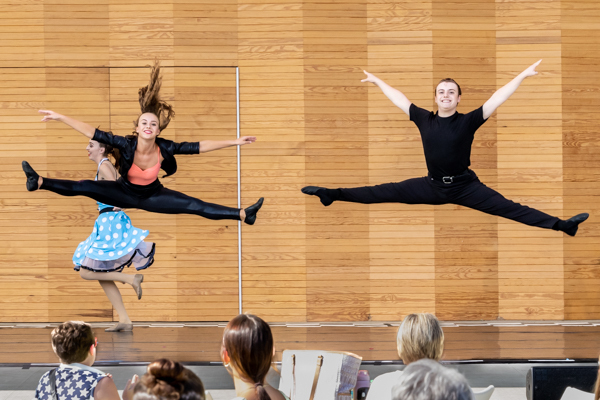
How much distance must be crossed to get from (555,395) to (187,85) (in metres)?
4.23

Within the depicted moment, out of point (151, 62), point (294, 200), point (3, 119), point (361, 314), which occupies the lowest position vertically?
point (361, 314)

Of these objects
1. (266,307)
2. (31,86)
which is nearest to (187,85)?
(31,86)

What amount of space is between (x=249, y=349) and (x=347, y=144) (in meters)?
4.28

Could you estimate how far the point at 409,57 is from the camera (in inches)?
231

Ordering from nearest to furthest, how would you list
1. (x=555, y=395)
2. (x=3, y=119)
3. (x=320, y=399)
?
(x=320, y=399) < (x=555, y=395) < (x=3, y=119)

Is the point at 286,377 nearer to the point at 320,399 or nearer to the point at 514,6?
the point at 320,399

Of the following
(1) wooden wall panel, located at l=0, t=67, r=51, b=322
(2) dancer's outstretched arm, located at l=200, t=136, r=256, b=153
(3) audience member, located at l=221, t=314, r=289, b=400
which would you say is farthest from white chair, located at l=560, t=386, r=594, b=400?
(1) wooden wall panel, located at l=0, t=67, r=51, b=322

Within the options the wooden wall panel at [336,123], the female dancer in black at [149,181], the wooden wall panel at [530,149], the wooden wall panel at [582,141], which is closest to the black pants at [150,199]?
the female dancer in black at [149,181]

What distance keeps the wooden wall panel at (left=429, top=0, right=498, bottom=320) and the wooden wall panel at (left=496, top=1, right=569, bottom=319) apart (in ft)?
0.32

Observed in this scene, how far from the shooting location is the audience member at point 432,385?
3.98ft

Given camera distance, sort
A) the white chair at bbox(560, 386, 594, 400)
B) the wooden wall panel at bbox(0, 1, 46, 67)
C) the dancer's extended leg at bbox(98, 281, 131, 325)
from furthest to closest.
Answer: the wooden wall panel at bbox(0, 1, 46, 67)
the dancer's extended leg at bbox(98, 281, 131, 325)
the white chair at bbox(560, 386, 594, 400)

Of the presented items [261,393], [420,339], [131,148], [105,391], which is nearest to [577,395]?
[420,339]

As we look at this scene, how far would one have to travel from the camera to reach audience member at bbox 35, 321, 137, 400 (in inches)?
85.9

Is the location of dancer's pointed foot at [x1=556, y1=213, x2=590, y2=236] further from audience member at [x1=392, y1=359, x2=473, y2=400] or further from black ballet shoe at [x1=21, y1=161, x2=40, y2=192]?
black ballet shoe at [x1=21, y1=161, x2=40, y2=192]
